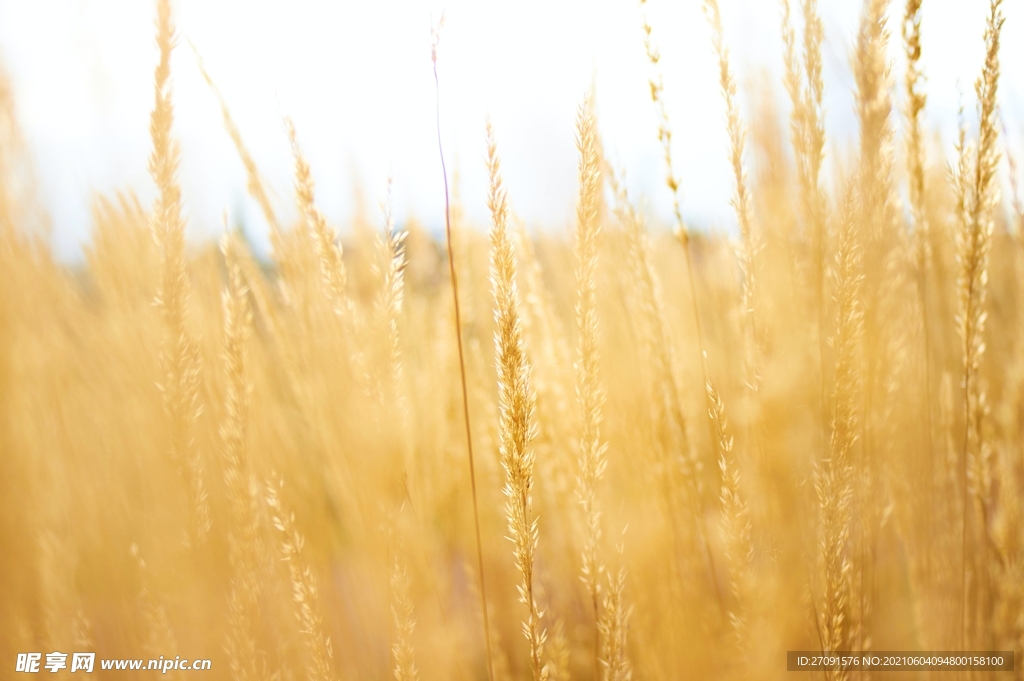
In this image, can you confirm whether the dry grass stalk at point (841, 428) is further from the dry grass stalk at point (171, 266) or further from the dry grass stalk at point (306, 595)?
the dry grass stalk at point (171, 266)

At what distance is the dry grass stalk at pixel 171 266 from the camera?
648mm

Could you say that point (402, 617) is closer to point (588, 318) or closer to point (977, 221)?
point (588, 318)

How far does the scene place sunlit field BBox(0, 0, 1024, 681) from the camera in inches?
28.1

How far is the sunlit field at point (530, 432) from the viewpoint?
71 centimetres

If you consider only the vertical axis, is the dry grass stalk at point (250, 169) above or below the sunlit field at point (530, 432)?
above

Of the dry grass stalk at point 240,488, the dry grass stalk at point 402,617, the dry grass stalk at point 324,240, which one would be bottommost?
the dry grass stalk at point 402,617

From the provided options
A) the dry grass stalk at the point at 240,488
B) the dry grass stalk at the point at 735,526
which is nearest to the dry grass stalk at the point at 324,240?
the dry grass stalk at the point at 240,488

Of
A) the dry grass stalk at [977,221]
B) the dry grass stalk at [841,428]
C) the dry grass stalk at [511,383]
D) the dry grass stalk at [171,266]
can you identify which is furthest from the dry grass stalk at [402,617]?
the dry grass stalk at [977,221]

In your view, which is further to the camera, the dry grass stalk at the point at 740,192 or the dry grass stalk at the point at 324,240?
the dry grass stalk at the point at 740,192

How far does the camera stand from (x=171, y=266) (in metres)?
0.67

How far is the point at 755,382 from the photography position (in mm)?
865

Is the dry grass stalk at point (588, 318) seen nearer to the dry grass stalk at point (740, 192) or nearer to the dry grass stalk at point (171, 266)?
the dry grass stalk at point (740, 192)

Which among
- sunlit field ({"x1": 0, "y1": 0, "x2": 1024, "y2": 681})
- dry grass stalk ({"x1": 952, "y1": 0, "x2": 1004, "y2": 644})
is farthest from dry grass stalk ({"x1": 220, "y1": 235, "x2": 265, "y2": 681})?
dry grass stalk ({"x1": 952, "y1": 0, "x2": 1004, "y2": 644})

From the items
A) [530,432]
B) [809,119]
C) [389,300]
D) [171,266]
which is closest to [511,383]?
[530,432]
